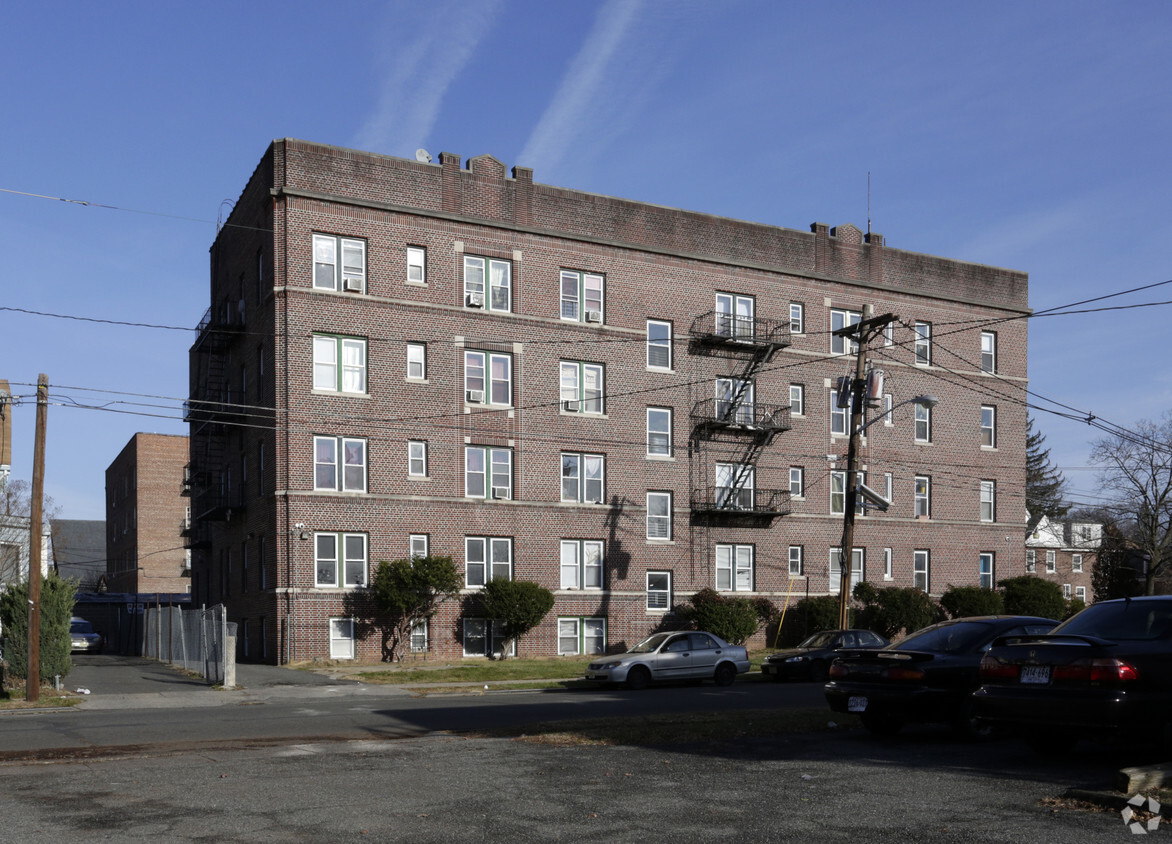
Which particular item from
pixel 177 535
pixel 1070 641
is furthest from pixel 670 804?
pixel 177 535

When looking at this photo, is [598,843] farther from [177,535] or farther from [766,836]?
[177,535]

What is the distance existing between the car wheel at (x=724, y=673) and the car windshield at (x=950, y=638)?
14.1 meters

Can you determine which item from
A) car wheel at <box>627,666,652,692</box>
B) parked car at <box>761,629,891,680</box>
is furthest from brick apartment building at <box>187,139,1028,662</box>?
parked car at <box>761,629,891,680</box>

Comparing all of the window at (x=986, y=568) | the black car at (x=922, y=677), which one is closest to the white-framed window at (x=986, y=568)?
the window at (x=986, y=568)

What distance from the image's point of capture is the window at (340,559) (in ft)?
117

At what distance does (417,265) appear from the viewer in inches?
1486

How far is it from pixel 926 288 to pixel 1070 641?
3897cm

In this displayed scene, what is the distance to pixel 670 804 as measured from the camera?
9.41 m

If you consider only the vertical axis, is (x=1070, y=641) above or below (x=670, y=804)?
above

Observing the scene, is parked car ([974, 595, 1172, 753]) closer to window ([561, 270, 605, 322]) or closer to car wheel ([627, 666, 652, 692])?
car wheel ([627, 666, 652, 692])

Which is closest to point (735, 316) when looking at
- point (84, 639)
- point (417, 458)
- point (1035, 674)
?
point (417, 458)

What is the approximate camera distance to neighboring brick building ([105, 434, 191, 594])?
74.3 meters

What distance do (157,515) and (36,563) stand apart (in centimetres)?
5279

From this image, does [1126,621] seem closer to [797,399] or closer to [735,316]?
[735,316]
